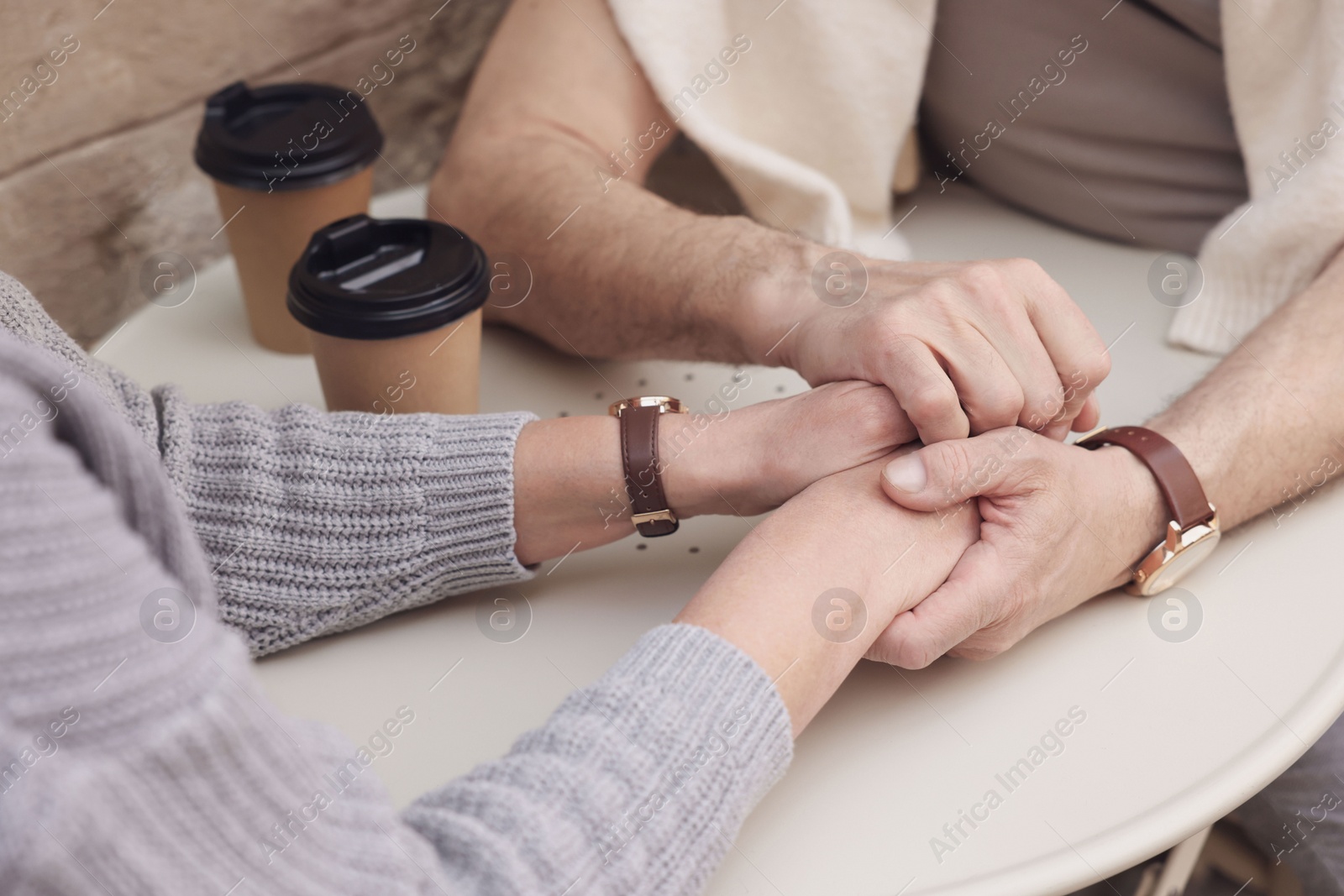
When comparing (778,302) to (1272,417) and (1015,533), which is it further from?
(1272,417)

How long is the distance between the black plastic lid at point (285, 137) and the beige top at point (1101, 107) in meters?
0.60

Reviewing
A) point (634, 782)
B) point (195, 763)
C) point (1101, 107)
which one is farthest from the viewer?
point (1101, 107)

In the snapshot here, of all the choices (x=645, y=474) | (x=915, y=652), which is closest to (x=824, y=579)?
(x=915, y=652)

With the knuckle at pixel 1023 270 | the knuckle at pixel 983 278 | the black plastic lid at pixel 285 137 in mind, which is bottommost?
the black plastic lid at pixel 285 137

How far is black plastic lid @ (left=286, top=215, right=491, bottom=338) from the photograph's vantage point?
0.78 metres

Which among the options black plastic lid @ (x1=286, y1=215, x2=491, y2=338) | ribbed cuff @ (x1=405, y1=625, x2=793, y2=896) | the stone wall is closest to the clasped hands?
ribbed cuff @ (x1=405, y1=625, x2=793, y2=896)

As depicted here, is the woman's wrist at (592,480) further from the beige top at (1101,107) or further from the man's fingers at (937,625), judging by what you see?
the beige top at (1101,107)

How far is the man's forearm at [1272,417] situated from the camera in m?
0.79

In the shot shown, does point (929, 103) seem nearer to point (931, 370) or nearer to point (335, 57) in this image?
point (931, 370)

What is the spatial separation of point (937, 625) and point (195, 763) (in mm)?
428

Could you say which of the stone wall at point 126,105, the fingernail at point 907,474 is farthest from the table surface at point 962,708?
the stone wall at point 126,105

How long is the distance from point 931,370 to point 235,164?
59 centimetres

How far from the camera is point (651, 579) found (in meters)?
0.79

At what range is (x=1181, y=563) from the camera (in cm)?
75
